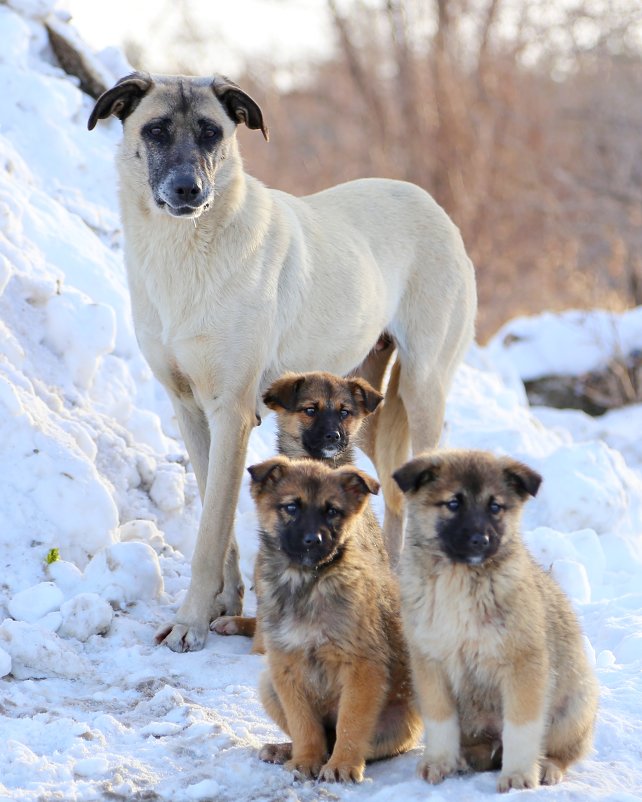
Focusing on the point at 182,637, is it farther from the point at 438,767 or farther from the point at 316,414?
the point at 438,767

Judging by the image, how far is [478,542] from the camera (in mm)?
4266

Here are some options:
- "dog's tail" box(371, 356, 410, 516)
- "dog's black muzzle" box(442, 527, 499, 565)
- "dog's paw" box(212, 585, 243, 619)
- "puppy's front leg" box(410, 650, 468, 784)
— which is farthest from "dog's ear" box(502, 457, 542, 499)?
"dog's tail" box(371, 356, 410, 516)

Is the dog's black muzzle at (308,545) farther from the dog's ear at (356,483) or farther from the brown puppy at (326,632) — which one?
the dog's ear at (356,483)

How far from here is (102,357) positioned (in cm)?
802

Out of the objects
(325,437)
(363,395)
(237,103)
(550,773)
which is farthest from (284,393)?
(550,773)

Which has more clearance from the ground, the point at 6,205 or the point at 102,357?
the point at 6,205

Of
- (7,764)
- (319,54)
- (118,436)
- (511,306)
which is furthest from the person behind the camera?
(319,54)

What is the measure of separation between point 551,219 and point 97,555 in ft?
62.2

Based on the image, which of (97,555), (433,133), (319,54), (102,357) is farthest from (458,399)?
(319,54)

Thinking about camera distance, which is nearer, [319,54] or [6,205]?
[6,205]

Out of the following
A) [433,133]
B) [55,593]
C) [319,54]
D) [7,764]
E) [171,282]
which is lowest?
[7,764]

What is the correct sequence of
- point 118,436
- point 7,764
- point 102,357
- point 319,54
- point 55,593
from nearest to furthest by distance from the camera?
point 7,764 < point 55,593 < point 118,436 < point 102,357 < point 319,54

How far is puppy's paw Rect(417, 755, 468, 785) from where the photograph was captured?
4305mm

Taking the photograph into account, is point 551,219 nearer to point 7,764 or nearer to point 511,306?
point 511,306
